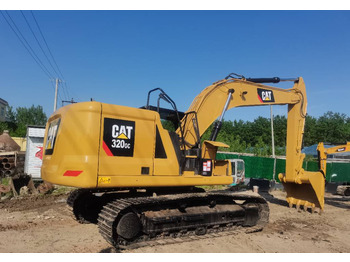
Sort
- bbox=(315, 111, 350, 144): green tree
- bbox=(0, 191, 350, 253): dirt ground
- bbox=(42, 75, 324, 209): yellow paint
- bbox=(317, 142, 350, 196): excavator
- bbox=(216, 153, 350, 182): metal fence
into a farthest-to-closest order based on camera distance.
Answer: bbox=(315, 111, 350, 144): green tree < bbox=(216, 153, 350, 182): metal fence < bbox=(317, 142, 350, 196): excavator < bbox=(0, 191, 350, 253): dirt ground < bbox=(42, 75, 324, 209): yellow paint

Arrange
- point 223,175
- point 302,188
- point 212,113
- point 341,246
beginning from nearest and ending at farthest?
point 341,246 → point 223,175 → point 212,113 → point 302,188

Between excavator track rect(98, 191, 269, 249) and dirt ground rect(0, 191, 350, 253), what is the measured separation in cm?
23

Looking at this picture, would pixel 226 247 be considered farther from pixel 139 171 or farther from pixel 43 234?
pixel 43 234

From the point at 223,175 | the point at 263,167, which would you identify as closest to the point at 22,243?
the point at 223,175

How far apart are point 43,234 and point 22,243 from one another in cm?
66

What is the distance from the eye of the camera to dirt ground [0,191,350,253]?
5.44m

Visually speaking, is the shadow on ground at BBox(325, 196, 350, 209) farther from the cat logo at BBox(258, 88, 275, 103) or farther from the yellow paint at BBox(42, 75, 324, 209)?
the yellow paint at BBox(42, 75, 324, 209)

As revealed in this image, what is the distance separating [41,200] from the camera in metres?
10.1

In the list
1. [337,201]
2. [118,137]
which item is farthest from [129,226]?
[337,201]

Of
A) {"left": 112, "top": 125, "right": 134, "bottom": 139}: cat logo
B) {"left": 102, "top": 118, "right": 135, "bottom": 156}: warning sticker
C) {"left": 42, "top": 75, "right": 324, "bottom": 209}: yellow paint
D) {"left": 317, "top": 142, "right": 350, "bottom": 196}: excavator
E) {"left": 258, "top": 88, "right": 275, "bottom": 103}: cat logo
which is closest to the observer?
{"left": 42, "top": 75, "right": 324, "bottom": 209}: yellow paint

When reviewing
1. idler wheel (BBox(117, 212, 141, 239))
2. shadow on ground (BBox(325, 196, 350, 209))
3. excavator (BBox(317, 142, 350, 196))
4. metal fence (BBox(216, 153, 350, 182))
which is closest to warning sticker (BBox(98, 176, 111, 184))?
idler wheel (BBox(117, 212, 141, 239))

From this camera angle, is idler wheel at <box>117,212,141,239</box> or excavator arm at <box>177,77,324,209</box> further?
excavator arm at <box>177,77,324,209</box>

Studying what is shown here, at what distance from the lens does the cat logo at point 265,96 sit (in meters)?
8.46

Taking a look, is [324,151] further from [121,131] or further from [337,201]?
[121,131]
